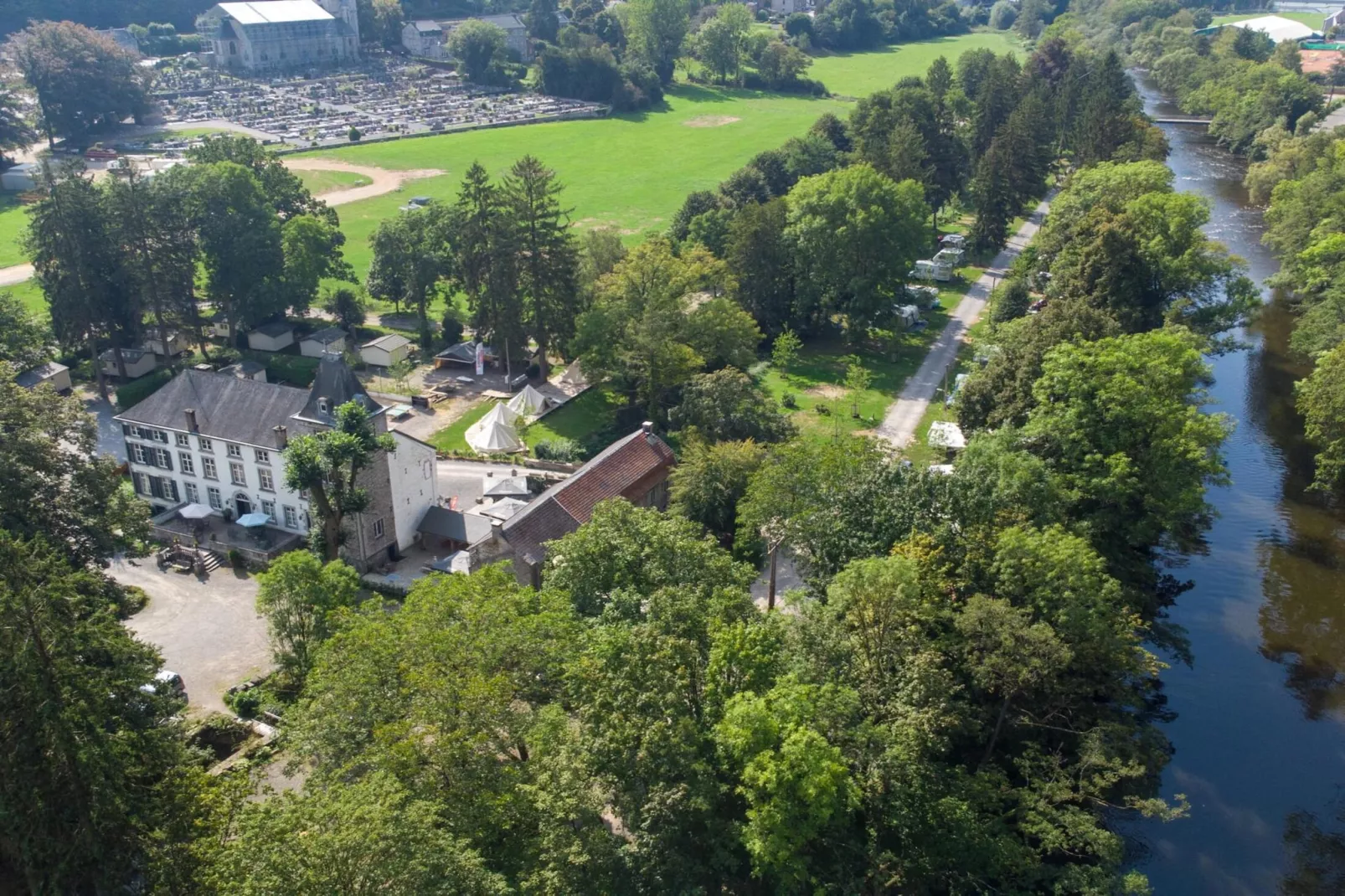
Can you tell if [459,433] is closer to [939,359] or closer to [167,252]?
[167,252]

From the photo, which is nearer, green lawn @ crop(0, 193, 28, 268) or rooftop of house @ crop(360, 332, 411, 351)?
rooftop of house @ crop(360, 332, 411, 351)

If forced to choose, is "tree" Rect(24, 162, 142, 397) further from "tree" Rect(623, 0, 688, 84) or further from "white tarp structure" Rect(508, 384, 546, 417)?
"tree" Rect(623, 0, 688, 84)

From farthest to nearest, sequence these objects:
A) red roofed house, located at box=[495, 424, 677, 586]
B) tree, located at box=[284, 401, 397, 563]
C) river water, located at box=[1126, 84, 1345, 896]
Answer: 1. red roofed house, located at box=[495, 424, 677, 586]
2. tree, located at box=[284, 401, 397, 563]
3. river water, located at box=[1126, 84, 1345, 896]

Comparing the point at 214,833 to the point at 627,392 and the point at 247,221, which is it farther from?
the point at 247,221

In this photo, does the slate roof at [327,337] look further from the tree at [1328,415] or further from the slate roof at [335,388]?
the tree at [1328,415]

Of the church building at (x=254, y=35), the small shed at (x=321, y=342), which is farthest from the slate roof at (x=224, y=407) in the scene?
the church building at (x=254, y=35)

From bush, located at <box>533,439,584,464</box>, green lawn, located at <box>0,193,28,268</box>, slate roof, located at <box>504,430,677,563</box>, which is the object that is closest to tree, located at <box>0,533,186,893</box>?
slate roof, located at <box>504,430,677,563</box>

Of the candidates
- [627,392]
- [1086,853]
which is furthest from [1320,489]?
[627,392]
